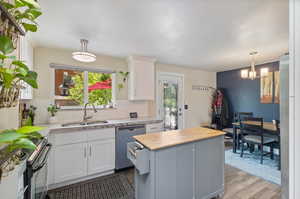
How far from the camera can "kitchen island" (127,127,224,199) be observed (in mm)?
1389

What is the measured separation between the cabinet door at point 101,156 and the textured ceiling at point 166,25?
5.99 feet

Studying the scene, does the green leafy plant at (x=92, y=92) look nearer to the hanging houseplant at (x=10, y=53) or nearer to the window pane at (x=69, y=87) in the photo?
the window pane at (x=69, y=87)

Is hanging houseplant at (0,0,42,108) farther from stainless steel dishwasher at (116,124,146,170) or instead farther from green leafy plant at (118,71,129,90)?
green leafy plant at (118,71,129,90)

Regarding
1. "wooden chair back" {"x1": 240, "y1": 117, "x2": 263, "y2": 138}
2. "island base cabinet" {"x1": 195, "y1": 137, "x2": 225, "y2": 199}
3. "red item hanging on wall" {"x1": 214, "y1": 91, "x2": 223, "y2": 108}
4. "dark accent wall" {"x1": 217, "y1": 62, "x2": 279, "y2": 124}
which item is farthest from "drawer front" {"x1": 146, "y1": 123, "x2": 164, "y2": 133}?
"dark accent wall" {"x1": 217, "y1": 62, "x2": 279, "y2": 124}

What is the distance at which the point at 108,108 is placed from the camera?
3148 millimetres

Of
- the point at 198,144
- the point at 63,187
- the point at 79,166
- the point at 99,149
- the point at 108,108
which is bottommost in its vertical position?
the point at 63,187

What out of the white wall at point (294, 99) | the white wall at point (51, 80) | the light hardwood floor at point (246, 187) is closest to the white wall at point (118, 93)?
the white wall at point (51, 80)

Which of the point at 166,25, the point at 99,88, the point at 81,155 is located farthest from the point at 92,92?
the point at 166,25

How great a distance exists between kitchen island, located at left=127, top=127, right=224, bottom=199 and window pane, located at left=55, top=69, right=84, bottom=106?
196cm

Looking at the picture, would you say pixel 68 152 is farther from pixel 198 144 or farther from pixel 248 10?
pixel 248 10

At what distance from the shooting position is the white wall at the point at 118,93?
2.55 metres

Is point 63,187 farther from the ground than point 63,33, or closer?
closer

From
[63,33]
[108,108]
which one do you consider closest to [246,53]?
[108,108]

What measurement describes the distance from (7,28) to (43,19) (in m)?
1.52
